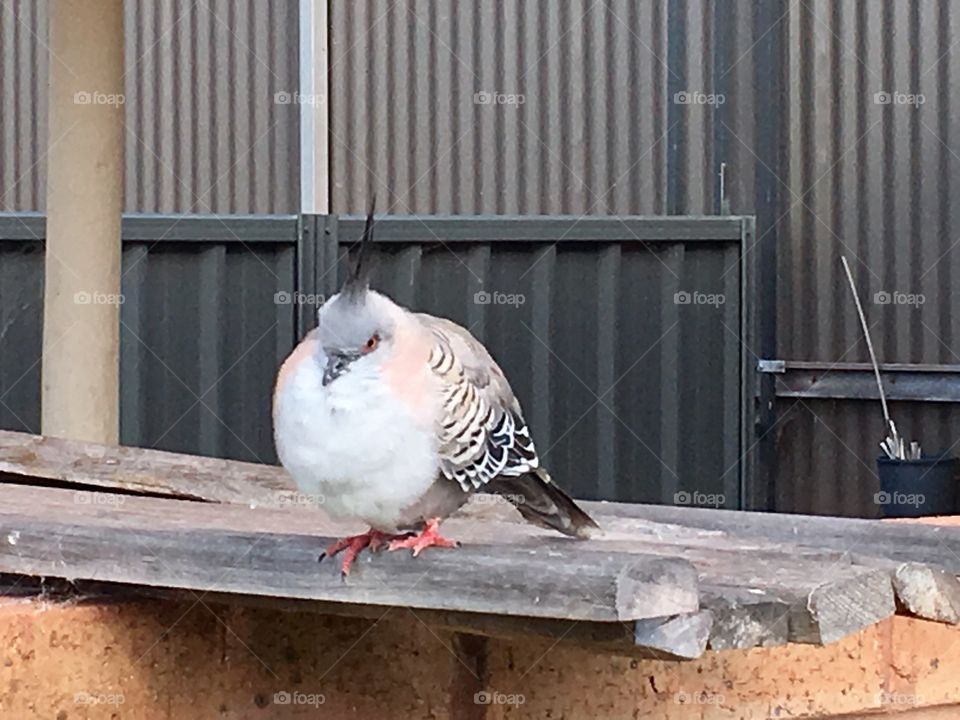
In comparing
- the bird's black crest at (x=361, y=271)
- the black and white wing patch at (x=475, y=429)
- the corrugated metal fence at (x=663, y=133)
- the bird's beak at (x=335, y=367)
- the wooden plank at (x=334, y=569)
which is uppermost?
the corrugated metal fence at (x=663, y=133)

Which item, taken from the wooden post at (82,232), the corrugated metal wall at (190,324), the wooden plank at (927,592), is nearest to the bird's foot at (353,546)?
the wooden plank at (927,592)

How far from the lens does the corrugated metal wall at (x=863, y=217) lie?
7.51 metres

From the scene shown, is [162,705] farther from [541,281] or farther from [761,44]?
[761,44]

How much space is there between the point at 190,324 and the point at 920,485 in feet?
11.4

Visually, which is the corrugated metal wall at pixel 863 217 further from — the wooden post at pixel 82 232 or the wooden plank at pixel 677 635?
the wooden plank at pixel 677 635

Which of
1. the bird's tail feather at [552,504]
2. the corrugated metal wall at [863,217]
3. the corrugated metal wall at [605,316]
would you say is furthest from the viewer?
the corrugated metal wall at [863,217]

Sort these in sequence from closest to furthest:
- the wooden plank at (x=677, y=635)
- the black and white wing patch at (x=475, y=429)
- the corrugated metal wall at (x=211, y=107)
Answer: the wooden plank at (x=677, y=635) → the black and white wing patch at (x=475, y=429) → the corrugated metal wall at (x=211, y=107)

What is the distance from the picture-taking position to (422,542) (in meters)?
2.17

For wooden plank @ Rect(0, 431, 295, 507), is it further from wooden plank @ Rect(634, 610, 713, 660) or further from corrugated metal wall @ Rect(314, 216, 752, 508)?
corrugated metal wall @ Rect(314, 216, 752, 508)

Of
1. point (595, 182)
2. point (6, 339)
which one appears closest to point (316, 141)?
point (595, 182)

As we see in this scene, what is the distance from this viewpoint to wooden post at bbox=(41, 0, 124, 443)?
14.8 feet

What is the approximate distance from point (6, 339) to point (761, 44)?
4064 millimetres

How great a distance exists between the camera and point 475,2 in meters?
8.30

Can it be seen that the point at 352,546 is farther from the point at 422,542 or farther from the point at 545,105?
the point at 545,105
